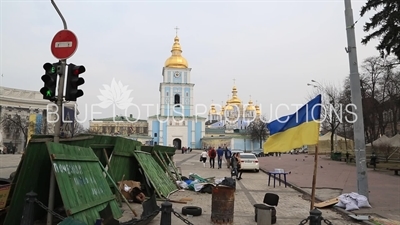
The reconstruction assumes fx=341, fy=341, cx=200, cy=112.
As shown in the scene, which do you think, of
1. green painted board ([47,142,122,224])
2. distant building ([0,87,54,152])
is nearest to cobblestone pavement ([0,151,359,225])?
green painted board ([47,142,122,224])

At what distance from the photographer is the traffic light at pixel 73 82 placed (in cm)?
744

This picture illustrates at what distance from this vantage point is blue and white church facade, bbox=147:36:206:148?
79625 millimetres

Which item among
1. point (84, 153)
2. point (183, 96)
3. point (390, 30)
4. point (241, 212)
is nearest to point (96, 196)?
point (84, 153)

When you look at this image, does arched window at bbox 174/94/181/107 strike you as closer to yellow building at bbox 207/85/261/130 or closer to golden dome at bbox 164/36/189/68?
golden dome at bbox 164/36/189/68

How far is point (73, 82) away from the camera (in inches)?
294

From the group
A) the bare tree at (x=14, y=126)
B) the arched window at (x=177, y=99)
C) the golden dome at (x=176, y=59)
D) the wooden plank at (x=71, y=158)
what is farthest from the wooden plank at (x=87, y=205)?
the golden dome at (x=176, y=59)

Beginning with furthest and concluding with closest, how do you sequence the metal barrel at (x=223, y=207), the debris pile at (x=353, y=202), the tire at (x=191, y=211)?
the debris pile at (x=353, y=202)
the tire at (x=191, y=211)
the metal barrel at (x=223, y=207)

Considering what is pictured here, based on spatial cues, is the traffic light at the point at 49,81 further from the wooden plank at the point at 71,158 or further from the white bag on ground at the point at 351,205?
the white bag on ground at the point at 351,205

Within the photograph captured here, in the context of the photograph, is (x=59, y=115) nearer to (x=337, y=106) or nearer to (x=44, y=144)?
(x=44, y=144)

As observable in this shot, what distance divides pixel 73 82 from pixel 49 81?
493 millimetres

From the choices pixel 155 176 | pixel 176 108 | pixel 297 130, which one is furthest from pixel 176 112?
pixel 297 130

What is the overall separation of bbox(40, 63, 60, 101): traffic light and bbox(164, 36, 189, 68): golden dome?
73127 mm

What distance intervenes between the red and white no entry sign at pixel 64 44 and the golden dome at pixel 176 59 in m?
72.8

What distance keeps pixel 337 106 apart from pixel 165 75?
44263mm
